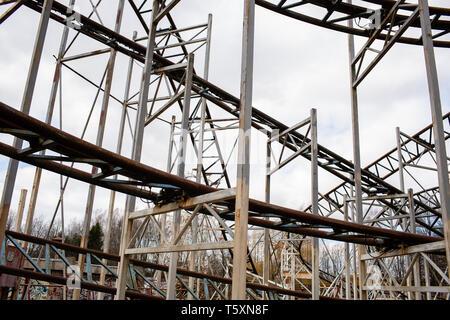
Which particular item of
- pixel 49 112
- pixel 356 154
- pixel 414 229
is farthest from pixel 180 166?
pixel 414 229

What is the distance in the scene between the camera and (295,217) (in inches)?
262

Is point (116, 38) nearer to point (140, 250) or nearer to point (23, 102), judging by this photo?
point (23, 102)

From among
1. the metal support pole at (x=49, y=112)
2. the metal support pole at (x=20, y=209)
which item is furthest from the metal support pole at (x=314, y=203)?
the metal support pole at (x=20, y=209)

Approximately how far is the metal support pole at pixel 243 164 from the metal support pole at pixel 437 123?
3.99m

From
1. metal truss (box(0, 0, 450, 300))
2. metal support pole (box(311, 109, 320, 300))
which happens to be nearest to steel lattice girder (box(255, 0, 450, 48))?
metal truss (box(0, 0, 450, 300))

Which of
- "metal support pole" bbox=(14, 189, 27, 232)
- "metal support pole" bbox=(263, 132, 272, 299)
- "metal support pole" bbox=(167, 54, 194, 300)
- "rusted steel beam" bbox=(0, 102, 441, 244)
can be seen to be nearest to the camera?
"rusted steel beam" bbox=(0, 102, 441, 244)

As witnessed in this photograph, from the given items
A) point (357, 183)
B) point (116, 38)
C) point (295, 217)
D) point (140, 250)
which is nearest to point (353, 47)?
point (357, 183)

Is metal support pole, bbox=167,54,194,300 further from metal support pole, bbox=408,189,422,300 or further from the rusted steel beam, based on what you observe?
metal support pole, bbox=408,189,422,300

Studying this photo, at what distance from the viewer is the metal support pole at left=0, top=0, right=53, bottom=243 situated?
19.7 feet

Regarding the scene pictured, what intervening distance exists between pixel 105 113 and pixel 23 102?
3.82m

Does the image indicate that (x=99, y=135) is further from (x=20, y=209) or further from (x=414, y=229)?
(x=414, y=229)

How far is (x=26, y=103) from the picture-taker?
6328 mm

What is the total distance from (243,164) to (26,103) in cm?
420

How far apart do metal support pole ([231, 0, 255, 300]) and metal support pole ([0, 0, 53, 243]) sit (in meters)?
3.97
